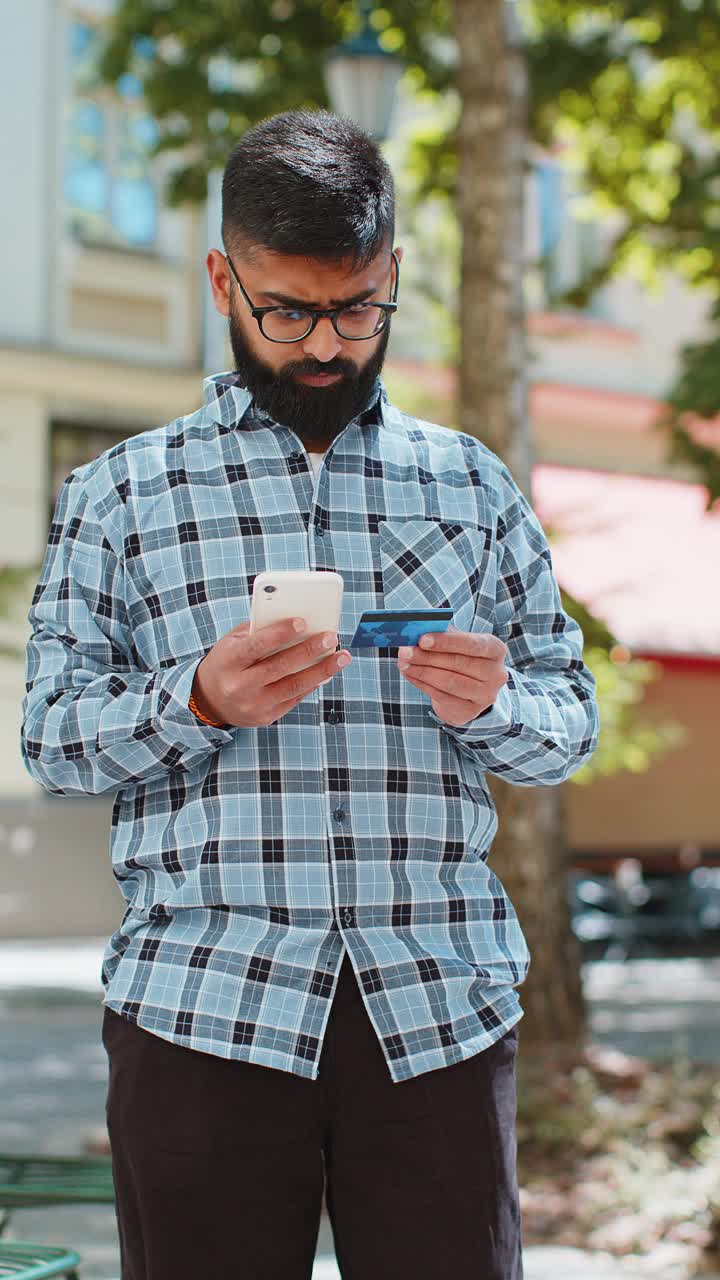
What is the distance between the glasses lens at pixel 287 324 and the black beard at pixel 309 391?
4 cm

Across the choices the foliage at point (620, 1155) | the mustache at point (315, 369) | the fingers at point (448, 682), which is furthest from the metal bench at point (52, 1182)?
the foliage at point (620, 1155)

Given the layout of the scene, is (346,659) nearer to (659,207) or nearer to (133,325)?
(659,207)

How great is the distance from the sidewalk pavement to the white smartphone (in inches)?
97.8

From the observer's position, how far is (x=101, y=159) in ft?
51.4

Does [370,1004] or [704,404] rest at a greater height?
[370,1004]

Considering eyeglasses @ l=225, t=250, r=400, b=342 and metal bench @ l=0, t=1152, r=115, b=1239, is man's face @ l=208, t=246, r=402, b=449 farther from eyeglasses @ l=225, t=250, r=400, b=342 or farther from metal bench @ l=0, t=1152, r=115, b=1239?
metal bench @ l=0, t=1152, r=115, b=1239

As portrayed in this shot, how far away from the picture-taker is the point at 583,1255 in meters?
5.07

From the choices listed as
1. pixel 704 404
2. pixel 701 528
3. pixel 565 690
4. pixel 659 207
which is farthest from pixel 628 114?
pixel 565 690

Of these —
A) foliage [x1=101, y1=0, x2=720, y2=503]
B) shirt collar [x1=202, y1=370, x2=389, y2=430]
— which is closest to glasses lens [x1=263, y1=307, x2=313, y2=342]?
shirt collar [x1=202, y1=370, x2=389, y2=430]

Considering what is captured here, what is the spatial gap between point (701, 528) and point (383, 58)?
26.5ft

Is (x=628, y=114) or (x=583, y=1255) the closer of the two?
(x=583, y=1255)

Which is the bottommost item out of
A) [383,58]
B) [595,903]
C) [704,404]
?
[595,903]

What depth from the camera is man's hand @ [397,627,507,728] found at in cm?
189

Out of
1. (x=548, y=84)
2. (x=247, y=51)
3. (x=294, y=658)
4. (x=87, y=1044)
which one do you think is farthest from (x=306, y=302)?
(x=87, y=1044)
